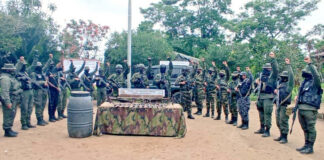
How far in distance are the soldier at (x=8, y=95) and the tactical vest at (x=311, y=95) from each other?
682 centimetres

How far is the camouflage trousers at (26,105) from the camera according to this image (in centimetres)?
742

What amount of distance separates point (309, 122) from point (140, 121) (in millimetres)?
3890

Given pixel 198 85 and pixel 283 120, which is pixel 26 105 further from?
pixel 283 120

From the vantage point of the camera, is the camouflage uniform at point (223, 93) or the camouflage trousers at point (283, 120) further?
the camouflage uniform at point (223, 93)

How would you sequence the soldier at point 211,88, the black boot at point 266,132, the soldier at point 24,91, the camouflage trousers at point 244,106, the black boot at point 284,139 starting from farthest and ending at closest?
the soldier at point 211,88 < the camouflage trousers at point 244,106 < the soldier at point 24,91 < the black boot at point 266,132 < the black boot at point 284,139

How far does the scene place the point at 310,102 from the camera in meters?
5.46

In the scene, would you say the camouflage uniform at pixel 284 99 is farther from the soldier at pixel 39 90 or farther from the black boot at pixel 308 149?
the soldier at pixel 39 90

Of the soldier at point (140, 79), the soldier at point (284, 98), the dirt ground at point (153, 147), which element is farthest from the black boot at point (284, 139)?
the soldier at point (140, 79)

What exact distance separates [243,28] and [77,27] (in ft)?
46.6

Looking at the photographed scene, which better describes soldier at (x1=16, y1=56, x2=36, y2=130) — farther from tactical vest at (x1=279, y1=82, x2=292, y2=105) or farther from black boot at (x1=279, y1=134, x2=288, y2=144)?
black boot at (x1=279, y1=134, x2=288, y2=144)

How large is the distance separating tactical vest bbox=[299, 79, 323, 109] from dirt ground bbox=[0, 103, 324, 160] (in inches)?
43.9

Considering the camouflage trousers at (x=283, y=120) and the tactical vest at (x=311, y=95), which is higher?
the tactical vest at (x=311, y=95)

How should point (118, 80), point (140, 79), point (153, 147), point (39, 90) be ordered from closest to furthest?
point (153, 147) < point (39, 90) < point (140, 79) < point (118, 80)

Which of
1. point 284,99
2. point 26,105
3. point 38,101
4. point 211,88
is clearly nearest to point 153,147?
point 284,99
